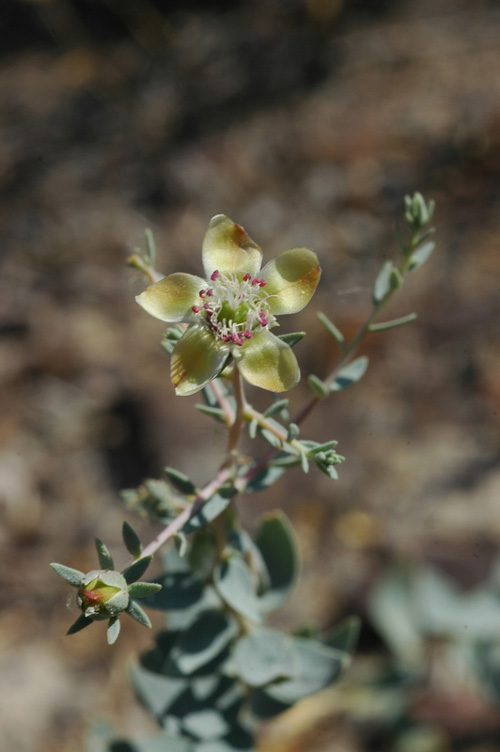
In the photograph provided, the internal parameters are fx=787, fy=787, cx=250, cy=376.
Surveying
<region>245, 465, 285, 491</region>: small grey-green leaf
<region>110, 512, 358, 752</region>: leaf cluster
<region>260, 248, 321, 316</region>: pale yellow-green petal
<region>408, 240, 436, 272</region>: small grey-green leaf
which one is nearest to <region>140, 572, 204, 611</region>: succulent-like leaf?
<region>110, 512, 358, 752</region>: leaf cluster

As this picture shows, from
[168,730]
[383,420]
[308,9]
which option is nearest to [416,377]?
[383,420]

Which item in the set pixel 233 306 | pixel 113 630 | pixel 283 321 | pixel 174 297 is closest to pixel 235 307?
pixel 233 306

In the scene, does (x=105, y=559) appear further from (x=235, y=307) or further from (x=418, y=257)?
(x=418, y=257)

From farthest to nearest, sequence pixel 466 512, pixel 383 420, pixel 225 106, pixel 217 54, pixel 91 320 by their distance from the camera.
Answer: pixel 217 54, pixel 225 106, pixel 91 320, pixel 383 420, pixel 466 512

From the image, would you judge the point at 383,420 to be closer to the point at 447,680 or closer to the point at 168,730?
the point at 447,680

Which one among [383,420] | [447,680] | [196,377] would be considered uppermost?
[196,377]

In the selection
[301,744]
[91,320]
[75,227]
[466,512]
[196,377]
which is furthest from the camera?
[75,227]

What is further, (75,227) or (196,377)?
(75,227)
